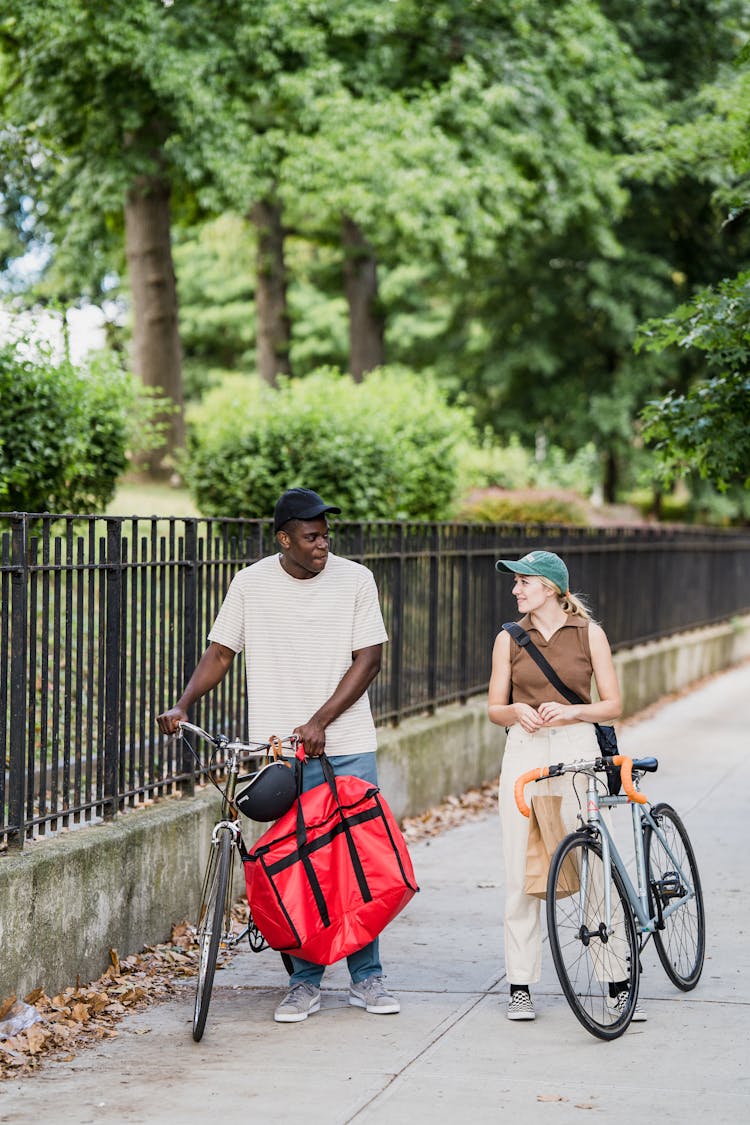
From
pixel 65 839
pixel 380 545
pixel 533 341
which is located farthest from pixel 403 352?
pixel 65 839

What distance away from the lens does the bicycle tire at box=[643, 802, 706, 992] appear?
20.6ft

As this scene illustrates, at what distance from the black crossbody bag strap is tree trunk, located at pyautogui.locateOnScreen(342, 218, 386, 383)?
22.1m

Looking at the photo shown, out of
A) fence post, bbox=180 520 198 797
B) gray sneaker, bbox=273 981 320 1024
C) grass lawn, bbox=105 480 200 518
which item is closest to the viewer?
gray sneaker, bbox=273 981 320 1024

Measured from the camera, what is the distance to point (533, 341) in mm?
31578

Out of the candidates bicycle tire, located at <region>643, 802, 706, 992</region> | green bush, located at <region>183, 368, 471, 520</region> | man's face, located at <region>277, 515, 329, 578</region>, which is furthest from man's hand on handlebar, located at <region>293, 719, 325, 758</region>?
green bush, located at <region>183, 368, 471, 520</region>

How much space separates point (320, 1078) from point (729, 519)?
36001mm

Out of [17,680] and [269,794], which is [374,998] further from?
[17,680]

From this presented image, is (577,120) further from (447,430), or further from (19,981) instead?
(19,981)

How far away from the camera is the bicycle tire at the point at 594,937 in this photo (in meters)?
5.80

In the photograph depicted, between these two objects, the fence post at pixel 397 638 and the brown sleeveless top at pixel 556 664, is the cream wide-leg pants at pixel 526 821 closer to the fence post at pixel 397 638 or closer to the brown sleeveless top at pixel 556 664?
the brown sleeveless top at pixel 556 664

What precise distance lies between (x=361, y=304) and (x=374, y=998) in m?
22.9

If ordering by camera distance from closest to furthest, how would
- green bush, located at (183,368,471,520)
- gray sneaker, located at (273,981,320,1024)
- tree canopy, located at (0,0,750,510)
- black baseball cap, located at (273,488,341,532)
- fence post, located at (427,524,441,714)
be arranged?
black baseball cap, located at (273,488,341,532) → gray sneaker, located at (273,981,320,1024) → fence post, located at (427,524,441,714) → green bush, located at (183,368,471,520) → tree canopy, located at (0,0,750,510)

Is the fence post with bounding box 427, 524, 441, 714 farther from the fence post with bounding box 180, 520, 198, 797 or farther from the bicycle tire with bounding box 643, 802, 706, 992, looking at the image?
the bicycle tire with bounding box 643, 802, 706, 992

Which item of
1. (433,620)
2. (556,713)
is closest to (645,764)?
(556,713)
